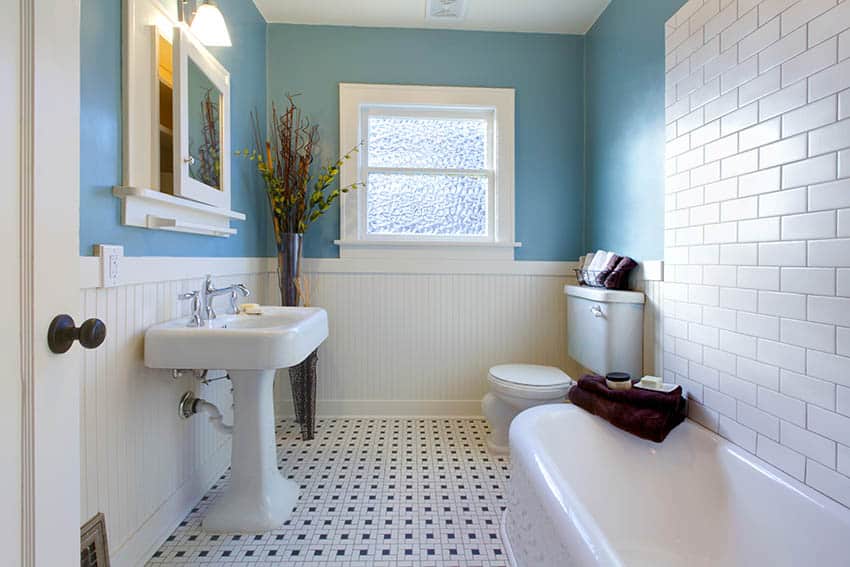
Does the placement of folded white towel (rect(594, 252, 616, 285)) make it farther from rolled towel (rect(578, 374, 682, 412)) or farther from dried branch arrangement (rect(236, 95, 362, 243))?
dried branch arrangement (rect(236, 95, 362, 243))

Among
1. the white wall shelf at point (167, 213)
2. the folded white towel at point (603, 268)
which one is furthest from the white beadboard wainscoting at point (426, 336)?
the white wall shelf at point (167, 213)

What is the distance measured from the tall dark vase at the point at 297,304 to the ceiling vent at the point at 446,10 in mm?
1461

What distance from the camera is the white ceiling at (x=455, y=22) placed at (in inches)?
97.0

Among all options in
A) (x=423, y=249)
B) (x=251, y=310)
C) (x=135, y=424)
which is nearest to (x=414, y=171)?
(x=423, y=249)

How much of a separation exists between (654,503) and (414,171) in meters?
2.10

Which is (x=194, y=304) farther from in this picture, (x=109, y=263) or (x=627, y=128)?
(x=627, y=128)

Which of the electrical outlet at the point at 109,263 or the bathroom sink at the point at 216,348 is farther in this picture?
the bathroom sink at the point at 216,348

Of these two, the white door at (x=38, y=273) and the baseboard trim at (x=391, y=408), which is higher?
the white door at (x=38, y=273)

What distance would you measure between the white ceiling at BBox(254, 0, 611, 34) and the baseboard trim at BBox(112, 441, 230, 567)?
2390 mm

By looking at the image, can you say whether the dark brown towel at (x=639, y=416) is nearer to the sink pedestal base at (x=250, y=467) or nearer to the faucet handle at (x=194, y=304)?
the sink pedestal base at (x=250, y=467)

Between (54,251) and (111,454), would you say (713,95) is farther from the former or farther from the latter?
(111,454)

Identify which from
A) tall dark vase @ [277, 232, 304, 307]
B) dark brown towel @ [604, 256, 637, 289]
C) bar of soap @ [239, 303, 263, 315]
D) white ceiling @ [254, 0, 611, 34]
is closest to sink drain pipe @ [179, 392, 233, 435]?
bar of soap @ [239, 303, 263, 315]

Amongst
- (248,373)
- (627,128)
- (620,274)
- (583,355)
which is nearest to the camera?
(248,373)

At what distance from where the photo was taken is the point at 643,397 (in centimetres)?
164
